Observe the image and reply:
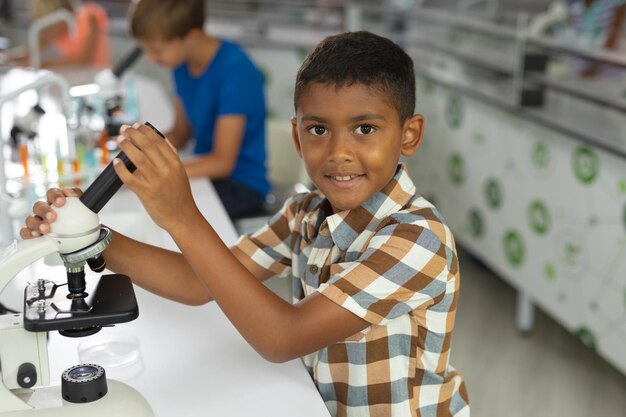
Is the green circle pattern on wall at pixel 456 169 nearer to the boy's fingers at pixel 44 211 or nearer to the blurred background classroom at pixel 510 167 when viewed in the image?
the blurred background classroom at pixel 510 167

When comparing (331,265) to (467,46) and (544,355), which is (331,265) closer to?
(544,355)

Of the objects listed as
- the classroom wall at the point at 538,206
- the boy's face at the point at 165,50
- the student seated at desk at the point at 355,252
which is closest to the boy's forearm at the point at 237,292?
the student seated at desk at the point at 355,252

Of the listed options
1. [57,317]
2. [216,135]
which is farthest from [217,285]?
[216,135]

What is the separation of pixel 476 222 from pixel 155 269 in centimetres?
197

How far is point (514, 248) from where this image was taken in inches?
112

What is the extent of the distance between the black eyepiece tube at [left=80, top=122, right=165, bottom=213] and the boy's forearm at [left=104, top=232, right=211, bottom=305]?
0.32 meters

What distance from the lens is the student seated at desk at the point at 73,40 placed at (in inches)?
141

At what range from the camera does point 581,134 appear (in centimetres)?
241

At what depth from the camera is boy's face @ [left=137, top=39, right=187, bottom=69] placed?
7.55ft

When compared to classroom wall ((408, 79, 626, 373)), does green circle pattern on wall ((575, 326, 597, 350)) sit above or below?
below

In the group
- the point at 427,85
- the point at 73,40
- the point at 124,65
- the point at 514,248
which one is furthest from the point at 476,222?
the point at 73,40

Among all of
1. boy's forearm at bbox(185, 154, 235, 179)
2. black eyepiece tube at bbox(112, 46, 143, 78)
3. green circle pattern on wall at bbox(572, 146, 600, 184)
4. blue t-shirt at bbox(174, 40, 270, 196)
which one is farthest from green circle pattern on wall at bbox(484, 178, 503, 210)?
black eyepiece tube at bbox(112, 46, 143, 78)

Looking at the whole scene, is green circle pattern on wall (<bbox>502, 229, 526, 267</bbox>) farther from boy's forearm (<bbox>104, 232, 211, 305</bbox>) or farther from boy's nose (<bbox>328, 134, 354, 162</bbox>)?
boy's nose (<bbox>328, 134, 354, 162</bbox>)

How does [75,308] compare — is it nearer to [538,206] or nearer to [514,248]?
[538,206]
